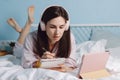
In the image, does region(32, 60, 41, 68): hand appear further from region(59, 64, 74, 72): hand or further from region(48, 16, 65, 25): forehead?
region(48, 16, 65, 25): forehead

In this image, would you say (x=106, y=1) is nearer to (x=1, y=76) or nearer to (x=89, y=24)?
(x=89, y=24)

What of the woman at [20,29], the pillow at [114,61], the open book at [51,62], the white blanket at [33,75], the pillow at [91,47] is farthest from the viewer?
the pillow at [91,47]

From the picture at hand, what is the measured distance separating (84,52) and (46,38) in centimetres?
46

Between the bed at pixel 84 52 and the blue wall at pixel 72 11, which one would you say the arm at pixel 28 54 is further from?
the blue wall at pixel 72 11

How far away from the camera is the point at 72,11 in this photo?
219 cm

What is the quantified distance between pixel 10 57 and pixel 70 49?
45 centimetres

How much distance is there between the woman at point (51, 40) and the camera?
4.71 ft

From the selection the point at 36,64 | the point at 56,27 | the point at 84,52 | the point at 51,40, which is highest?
the point at 56,27

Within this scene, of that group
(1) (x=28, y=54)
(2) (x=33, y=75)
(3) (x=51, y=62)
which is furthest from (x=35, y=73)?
(1) (x=28, y=54)

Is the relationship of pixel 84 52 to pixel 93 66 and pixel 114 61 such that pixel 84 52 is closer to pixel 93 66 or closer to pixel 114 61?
pixel 114 61

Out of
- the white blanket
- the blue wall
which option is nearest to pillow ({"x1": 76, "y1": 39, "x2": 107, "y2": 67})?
the blue wall

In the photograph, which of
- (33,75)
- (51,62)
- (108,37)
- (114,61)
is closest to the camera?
(33,75)

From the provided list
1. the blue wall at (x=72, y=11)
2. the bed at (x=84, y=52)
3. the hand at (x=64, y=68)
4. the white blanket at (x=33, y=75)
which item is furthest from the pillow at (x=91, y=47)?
the white blanket at (x=33, y=75)

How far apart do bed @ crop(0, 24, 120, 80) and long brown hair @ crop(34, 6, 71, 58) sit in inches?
6.2
